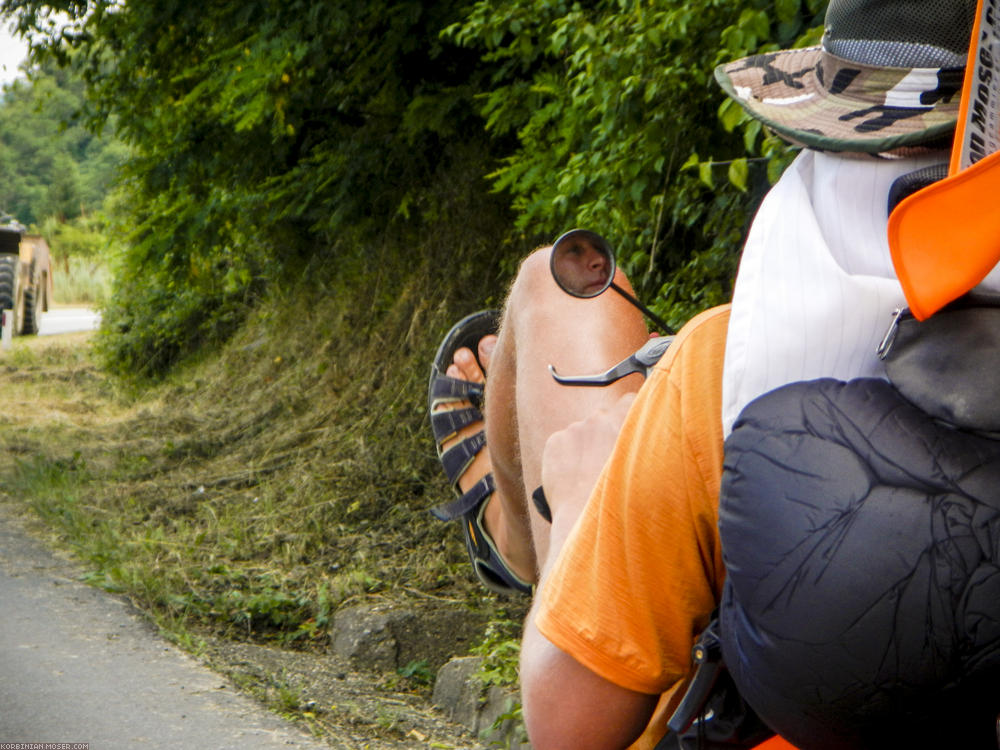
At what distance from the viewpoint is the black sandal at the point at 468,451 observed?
8.96ft

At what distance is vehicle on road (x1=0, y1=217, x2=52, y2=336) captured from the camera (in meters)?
16.4

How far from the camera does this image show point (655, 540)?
4.05 feet

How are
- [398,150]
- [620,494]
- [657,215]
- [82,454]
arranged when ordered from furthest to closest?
[82,454] < [398,150] < [657,215] < [620,494]

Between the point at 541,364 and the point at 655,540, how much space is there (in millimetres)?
836

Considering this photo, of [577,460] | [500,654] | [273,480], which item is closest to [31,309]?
[273,480]

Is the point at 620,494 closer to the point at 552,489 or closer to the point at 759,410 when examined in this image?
the point at 759,410

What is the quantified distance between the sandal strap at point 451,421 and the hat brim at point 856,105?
1798 millimetres

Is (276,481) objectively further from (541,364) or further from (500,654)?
(541,364)

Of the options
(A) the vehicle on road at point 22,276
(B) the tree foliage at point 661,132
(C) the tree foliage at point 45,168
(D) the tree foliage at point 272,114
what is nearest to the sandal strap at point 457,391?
(B) the tree foliage at point 661,132

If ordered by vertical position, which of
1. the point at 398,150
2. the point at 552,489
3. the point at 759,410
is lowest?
the point at 552,489

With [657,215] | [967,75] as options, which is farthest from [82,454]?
[967,75]

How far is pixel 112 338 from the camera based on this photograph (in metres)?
12.2

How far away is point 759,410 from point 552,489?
0.55 m

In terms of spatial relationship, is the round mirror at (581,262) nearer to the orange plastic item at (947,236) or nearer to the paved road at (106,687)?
the orange plastic item at (947,236)
